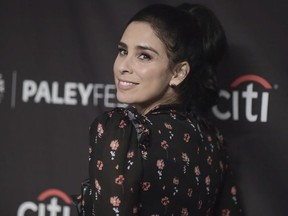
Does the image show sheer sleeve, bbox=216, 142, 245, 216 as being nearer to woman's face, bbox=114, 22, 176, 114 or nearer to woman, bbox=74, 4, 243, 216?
woman, bbox=74, 4, 243, 216

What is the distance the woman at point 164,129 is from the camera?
0.99 m

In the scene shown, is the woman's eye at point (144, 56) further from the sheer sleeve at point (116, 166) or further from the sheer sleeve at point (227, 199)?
the sheer sleeve at point (227, 199)

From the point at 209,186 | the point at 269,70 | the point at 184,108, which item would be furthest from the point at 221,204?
the point at 269,70

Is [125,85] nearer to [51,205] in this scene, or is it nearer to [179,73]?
[179,73]

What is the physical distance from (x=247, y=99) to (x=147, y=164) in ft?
2.13

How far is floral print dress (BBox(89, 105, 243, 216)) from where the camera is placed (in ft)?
3.22

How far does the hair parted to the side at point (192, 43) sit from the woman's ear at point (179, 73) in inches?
0.5

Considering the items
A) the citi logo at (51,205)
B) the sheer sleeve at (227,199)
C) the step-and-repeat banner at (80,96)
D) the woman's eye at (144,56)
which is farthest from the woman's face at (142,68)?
the citi logo at (51,205)

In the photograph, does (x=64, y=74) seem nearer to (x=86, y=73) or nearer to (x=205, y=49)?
(x=86, y=73)

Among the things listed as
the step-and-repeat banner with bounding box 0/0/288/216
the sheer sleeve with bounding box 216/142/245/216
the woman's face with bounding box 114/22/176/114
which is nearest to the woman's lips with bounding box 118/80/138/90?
the woman's face with bounding box 114/22/176/114

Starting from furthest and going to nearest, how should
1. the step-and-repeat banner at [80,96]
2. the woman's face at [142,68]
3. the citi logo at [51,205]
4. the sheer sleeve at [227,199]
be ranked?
the citi logo at [51,205], the step-and-repeat banner at [80,96], the sheer sleeve at [227,199], the woman's face at [142,68]

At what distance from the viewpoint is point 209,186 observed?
117cm

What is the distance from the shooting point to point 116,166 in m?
0.98

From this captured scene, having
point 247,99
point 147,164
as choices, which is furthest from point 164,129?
point 247,99
